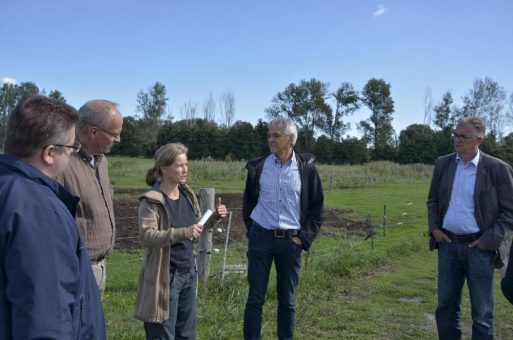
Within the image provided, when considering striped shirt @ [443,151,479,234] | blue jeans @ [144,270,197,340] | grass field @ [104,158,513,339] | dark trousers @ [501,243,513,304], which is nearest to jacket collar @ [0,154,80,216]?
blue jeans @ [144,270,197,340]

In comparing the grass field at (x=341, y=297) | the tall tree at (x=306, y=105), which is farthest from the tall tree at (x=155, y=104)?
the grass field at (x=341, y=297)

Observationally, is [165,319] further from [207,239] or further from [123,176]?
[123,176]

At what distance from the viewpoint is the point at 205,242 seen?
240 inches

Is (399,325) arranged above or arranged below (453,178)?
below

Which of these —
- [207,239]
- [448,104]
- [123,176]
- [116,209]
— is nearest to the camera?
[207,239]

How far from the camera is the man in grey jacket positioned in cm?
403

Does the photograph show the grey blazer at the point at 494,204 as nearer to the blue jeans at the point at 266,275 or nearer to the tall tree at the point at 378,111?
the blue jeans at the point at 266,275

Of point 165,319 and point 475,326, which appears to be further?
point 475,326

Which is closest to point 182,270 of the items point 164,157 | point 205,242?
point 164,157

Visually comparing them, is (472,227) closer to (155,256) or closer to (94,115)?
(155,256)

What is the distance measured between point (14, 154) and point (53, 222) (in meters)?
0.34

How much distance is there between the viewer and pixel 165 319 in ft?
11.1

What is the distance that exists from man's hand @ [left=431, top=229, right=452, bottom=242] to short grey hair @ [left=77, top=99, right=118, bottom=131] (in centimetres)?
306

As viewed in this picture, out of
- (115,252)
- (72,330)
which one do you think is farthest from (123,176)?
(72,330)
